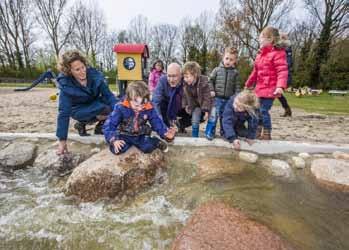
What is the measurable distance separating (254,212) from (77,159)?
1833 mm

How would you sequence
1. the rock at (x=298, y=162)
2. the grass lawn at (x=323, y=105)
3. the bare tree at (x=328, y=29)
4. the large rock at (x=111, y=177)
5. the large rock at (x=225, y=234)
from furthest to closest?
the bare tree at (x=328, y=29) → the grass lawn at (x=323, y=105) → the rock at (x=298, y=162) → the large rock at (x=111, y=177) → the large rock at (x=225, y=234)

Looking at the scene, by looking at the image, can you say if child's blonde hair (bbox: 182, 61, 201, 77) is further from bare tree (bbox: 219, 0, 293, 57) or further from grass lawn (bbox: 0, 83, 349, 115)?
bare tree (bbox: 219, 0, 293, 57)

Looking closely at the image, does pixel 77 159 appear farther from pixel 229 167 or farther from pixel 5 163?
pixel 229 167

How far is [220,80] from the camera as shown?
10.8ft

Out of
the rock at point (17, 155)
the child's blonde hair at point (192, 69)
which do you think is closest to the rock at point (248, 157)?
the child's blonde hair at point (192, 69)

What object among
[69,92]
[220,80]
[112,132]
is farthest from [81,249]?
[220,80]

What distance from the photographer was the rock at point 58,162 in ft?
8.13

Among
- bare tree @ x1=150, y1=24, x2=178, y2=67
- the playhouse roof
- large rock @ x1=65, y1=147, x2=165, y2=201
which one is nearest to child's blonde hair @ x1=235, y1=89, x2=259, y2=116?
large rock @ x1=65, y1=147, x2=165, y2=201

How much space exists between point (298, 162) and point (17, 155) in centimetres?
298

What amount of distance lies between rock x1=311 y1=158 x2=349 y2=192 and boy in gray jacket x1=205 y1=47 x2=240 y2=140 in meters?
1.22

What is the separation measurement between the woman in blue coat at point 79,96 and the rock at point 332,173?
A: 90.6 inches

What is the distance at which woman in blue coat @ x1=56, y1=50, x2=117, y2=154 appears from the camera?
2475 mm

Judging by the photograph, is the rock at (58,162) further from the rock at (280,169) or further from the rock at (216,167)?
the rock at (280,169)

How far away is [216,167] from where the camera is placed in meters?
2.29
